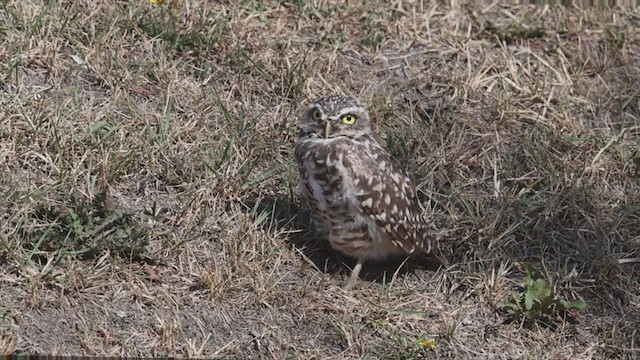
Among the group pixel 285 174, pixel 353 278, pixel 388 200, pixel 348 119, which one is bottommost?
pixel 353 278

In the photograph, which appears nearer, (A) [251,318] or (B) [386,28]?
(A) [251,318]

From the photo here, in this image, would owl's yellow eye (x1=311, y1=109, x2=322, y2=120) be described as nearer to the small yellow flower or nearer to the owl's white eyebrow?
the owl's white eyebrow

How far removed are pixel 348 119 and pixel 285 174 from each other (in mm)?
590

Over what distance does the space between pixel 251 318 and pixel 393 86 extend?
2.16 metres

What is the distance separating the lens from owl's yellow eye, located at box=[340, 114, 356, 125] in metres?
5.48

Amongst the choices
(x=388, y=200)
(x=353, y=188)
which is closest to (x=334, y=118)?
(x=353, y=188)

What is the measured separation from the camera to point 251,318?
505cm

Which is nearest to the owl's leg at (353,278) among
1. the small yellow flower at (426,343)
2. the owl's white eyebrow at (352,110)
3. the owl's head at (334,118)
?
the small yellow flower at (426,343)

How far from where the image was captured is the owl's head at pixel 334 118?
546 cm

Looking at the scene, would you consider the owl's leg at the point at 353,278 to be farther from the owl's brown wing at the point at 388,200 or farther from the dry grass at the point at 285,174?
the owl's brown wing at the point at 388,200

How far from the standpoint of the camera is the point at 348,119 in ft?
18.1

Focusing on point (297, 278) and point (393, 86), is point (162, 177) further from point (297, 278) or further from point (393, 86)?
point (393, 86)

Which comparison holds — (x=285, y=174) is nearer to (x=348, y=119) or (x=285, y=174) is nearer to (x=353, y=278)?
(x=348, y=119)

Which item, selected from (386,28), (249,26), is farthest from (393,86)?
(249,26)
